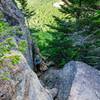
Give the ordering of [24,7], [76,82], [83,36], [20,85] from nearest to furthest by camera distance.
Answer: [20,85], [76,82], [83,36], [24,7]

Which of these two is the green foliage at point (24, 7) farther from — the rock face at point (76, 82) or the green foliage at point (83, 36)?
the rock face at point (76, 82)

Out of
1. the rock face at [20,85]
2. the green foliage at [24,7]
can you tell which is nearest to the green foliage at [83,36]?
the green foliage at [24,7]

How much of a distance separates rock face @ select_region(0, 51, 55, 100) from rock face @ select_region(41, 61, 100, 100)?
5.11 feet

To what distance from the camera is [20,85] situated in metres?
7.34

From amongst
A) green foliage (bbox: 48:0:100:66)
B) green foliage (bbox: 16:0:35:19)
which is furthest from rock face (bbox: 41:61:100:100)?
green foliage (bbox: 16:0:35:19)

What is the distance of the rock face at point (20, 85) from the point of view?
6684mm

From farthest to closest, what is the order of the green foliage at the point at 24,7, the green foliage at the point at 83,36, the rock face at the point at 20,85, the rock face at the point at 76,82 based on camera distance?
1. the green foliage at the point at 24,7
2. the green foliage at the point at 83,36
3. the rock face at the point at 76,82
4. the rock face at the point at 20,85

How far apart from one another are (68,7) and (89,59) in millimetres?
4130

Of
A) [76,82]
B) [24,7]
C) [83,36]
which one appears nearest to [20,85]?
[76,82]

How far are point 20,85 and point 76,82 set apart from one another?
3.21 m

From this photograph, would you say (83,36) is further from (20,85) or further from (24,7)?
(20,85)

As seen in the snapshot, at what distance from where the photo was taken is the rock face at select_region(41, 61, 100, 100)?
9.76m

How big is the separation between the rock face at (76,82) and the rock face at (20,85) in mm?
1557

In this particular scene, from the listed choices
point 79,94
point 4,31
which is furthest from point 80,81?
point 4,31
